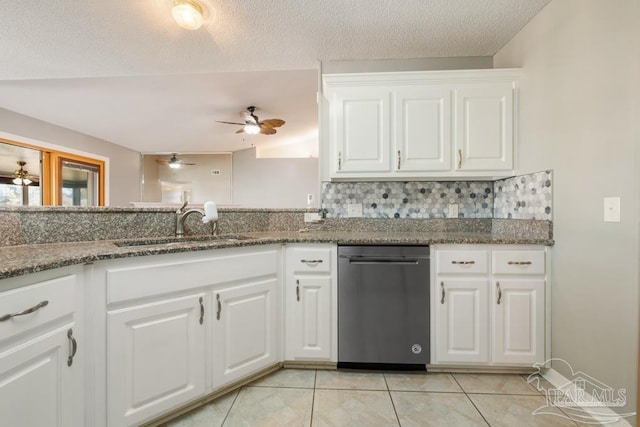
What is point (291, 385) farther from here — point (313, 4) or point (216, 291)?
point (313, 4)

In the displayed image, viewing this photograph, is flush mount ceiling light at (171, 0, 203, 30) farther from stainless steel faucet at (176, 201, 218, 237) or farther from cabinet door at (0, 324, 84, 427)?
cabinet door at (0, 324, 84, 427)

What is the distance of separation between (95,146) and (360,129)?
5.03m

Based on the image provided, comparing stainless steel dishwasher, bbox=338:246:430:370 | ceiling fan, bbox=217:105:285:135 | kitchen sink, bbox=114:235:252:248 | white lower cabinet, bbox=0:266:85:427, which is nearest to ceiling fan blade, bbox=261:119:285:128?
ceiling fan, bbox=217:105:285:135

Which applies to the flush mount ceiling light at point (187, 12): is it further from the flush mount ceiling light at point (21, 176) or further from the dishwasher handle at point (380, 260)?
the flush mount ceiling light at point (21, 176)

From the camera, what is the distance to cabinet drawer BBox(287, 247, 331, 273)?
174cm

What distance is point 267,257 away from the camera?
5.48 feet

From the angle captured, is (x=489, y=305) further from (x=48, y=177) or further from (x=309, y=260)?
(x=48, y=177)

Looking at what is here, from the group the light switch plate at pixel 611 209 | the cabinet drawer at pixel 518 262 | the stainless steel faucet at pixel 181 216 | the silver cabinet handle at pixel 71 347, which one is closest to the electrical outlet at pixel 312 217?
the stainless steel faucet at pixel 181 216

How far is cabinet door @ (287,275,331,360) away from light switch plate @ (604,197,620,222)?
4.69 feet

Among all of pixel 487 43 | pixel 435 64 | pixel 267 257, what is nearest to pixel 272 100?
pixel 435 64

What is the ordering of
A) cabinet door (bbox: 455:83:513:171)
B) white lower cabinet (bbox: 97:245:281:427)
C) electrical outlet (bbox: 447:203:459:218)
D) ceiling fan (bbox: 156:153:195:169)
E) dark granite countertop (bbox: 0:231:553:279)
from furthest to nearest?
ceiling fan (bbox: 156:153:195:169), electrical outlet (bbox: 447:203:459:218), cabinet door (bbox: 455:83:513:171), white lower cabinet (bbox: 97:245:281:427), dark granite countertop (bbox: 0:231:553:279)

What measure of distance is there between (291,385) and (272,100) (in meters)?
3.70

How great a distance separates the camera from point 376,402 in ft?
4.84

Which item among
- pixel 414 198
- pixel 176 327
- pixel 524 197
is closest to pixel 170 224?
pixel 176 327
